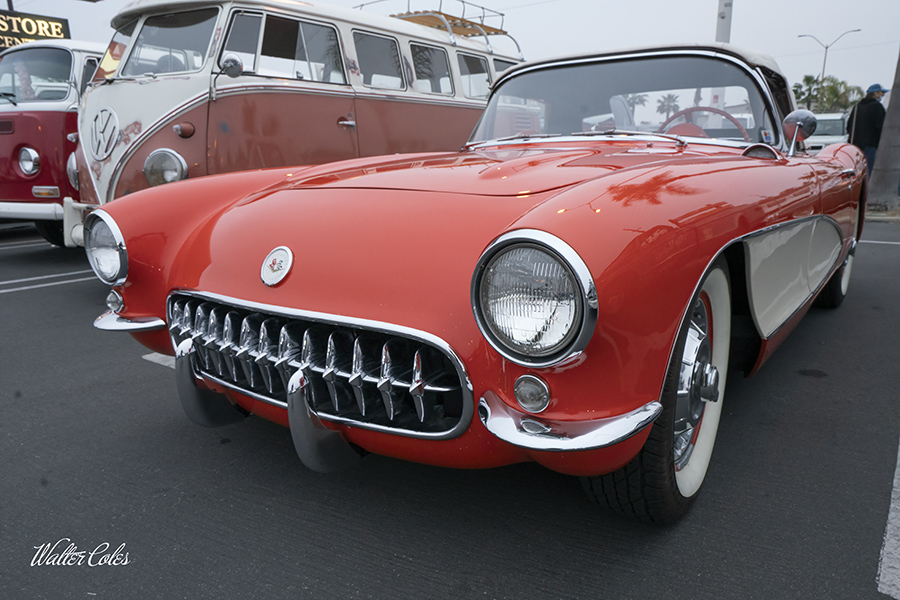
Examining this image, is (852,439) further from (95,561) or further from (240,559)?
(95,561)

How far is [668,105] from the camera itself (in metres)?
2.92

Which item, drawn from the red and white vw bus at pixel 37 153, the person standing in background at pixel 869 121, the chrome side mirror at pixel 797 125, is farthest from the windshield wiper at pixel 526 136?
the person standing in background at pixel 869 121

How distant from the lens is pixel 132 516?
1909 millimetres

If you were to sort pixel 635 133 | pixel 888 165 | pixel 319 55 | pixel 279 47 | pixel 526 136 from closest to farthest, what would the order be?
pixel 635 133, pixel 526 136, pixel 279 47, pixel 319 55, pixel 888 165

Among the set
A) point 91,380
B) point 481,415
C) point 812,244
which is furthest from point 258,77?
point 481,415

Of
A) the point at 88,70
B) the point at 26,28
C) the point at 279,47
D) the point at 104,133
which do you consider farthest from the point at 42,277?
the point at 26,28

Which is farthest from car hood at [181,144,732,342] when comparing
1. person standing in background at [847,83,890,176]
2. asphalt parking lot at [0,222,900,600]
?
person standing in background at [847,83,890,176]

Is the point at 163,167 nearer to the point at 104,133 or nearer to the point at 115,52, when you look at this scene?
the point at 104,133

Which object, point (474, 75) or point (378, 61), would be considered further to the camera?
point (474, 75)

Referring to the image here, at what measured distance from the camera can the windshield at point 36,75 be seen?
5.93m

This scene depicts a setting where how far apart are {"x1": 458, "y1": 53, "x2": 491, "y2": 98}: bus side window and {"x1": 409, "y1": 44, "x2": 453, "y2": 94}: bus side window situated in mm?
266

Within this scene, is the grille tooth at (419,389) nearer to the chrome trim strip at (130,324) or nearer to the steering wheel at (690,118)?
the chrome trim strip at (130,324)

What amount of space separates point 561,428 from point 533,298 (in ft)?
0.92

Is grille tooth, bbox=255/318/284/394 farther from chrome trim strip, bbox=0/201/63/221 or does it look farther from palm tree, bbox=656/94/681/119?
chrome trim strip, bbox=0/201/63/221
